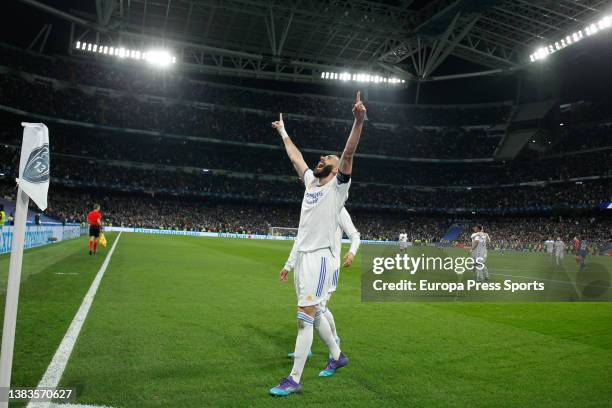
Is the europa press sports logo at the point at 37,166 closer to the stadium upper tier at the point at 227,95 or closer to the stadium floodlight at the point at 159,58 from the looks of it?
the stadium floodlight at the point at 159,58

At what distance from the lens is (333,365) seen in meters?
5.34

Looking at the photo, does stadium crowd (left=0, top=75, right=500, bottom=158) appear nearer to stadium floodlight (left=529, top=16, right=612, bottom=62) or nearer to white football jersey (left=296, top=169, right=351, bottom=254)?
stadium floodlight (left=529, top=16, right=612, bottom=62)

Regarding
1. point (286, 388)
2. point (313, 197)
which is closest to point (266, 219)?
point (313, 197)

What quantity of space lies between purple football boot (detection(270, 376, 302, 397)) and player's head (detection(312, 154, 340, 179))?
2.09 m

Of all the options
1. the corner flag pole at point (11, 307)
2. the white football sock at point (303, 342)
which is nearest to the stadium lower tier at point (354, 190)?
the white football sock at point (303, 342)

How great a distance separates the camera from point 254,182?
65.8m

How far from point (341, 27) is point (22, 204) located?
126 feet

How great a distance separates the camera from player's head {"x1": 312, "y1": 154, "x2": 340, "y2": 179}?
16.3 feet

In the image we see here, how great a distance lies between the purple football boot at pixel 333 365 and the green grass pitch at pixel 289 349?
3.4 inches

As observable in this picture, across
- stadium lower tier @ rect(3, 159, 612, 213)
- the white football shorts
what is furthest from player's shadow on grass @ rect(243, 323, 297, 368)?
stadium lower tier @ rect(3, 159, 612, 213)

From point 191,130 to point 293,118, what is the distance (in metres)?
15.0

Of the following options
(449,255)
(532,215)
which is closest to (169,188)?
(532,215)

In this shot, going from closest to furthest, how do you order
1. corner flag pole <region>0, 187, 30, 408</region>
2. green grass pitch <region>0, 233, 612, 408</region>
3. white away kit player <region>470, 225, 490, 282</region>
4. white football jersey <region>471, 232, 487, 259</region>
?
corner flag pole <region>0, 187, 30, 408</region>
green grass pitch <region>0, 233, 612, 408</region>
white away kit player <region>470, 225, 490, 282</region>
white football jersey <region>471, 232, 487, 259</region>

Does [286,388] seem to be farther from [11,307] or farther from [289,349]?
[11,307]
